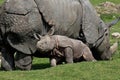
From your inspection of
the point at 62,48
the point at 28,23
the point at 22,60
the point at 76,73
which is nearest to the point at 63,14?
the point at 62,48

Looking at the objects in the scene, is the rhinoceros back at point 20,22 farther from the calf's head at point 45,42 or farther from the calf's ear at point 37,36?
the calf's head at point 45,42

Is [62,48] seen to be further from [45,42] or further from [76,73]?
[76,73]

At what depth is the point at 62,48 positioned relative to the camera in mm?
14203

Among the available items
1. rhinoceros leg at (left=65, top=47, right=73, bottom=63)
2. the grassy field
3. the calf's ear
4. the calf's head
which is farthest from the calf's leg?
the calf's ear

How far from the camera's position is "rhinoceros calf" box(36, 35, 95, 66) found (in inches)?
546

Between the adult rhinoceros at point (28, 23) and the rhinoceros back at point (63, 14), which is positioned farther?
the rhinoceros back at point (63, 14)

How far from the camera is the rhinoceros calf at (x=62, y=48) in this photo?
45.5ft

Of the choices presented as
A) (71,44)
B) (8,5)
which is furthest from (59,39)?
(8,5)

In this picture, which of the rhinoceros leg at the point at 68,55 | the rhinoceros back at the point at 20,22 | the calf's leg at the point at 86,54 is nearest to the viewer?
the rhinoceros back at the point at 20,22

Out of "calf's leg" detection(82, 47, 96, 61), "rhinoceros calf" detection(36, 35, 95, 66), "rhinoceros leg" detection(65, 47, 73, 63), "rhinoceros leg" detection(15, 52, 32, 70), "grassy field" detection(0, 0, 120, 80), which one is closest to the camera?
"grassy field" detection(0, 0, 120, 80)

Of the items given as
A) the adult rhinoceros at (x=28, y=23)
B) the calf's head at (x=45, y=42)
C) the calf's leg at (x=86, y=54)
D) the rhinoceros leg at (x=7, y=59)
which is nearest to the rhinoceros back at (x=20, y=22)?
the adult rhinoceros at (x=28, y=23)

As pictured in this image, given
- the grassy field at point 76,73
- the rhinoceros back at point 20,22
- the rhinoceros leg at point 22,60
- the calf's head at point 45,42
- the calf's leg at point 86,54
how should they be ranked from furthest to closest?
the calf's leg at point 86,54
the rhinoceros leg at point 22,60
the calf's head at point 45,42
the rhinoceros back at point 20,22
the grassy field at point 76,73

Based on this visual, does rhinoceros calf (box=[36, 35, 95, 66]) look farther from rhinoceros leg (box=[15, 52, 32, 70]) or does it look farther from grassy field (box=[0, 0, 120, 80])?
grassy field (box=[0, 0, 120, 80])

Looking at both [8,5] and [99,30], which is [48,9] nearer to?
[8,5]
